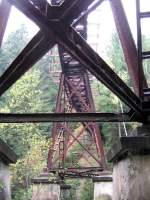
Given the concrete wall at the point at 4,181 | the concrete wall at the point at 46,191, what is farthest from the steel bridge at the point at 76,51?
the concrete wall at the point at 46,191

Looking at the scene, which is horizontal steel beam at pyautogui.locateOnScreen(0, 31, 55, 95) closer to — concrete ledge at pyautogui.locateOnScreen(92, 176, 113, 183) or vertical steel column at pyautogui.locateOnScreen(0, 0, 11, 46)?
vertical steel column at pyautogui.locateOnScreen(0, 0, 11, 46)

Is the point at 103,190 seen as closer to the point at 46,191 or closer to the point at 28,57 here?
the point at 46,191

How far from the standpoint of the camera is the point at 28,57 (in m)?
5.13

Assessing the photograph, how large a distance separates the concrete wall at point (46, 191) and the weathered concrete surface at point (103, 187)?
5.02 ft

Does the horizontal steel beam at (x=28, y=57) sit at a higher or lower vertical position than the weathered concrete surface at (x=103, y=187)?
higher

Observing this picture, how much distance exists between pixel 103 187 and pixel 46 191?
7.18ft

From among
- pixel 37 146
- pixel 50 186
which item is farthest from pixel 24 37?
pixel 50 186

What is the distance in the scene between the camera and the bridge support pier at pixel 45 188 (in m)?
16.6

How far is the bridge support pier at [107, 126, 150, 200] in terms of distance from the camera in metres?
5.70

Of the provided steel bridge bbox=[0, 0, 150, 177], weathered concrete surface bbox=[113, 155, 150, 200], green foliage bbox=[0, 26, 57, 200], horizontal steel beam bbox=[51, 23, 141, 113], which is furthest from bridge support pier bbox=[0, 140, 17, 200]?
green foliage bbox=[0, 26, 57, 200]

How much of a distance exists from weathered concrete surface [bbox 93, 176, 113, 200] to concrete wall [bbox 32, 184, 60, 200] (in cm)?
153

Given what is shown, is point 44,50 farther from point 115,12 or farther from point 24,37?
point 24,37

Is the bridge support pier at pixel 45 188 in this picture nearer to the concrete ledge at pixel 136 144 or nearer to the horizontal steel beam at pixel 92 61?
the concrete ledge at pixel 136 144

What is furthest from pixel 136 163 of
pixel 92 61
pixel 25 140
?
pixel 25 140
